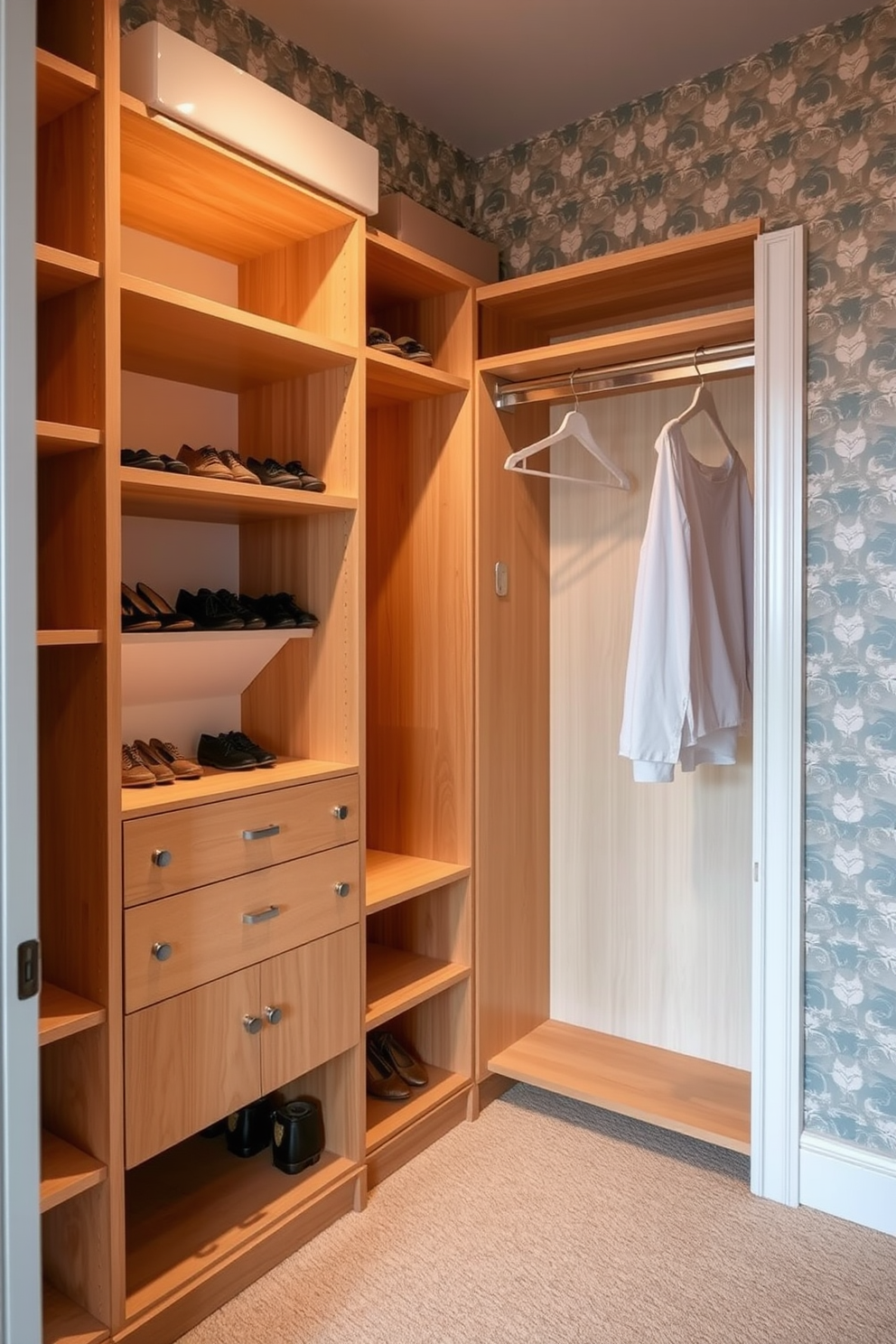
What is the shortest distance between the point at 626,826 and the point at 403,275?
1657mm

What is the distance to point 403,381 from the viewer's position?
2.43m

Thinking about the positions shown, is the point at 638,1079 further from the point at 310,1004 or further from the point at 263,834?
the point at 263,834

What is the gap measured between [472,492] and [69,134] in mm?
1231

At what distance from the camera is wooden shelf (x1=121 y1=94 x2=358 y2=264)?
1768 mm

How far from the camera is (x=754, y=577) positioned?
7.30ft

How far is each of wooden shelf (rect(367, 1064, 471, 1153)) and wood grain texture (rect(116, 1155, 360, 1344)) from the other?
0.49 feet

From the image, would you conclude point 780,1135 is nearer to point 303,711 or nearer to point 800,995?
point 800,995

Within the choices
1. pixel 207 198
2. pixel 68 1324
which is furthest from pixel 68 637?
pixel 68 1324

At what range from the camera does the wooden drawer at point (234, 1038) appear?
171 centimetres

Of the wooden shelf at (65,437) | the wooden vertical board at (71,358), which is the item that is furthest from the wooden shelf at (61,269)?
the wooden shelf at (65,437)

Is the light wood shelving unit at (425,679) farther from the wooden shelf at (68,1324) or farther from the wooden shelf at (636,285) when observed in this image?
the wooden shelf at (68,1324)

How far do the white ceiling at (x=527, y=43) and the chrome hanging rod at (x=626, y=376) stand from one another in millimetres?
757

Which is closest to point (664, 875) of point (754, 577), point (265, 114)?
point (754, 577)

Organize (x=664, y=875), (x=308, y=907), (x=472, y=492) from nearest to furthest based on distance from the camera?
(x=308, y=907) < (x=472, y=492) < (x=664, y=875)
